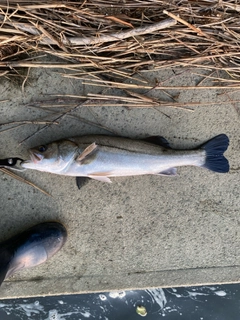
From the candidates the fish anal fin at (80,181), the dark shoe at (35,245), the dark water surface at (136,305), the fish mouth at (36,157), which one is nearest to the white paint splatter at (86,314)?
the dark water surface at (136,305)

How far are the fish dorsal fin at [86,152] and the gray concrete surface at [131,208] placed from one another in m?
0.36

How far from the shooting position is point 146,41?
8.32ft

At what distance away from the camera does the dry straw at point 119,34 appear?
7.86 ft

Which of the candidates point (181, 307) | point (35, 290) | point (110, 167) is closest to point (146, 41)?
point (110, 167)

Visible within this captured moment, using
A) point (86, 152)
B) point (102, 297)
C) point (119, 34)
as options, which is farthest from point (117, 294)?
point (119, 34)

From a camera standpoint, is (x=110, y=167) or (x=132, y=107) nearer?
(x=110, y=167)

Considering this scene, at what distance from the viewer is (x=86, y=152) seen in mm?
2428

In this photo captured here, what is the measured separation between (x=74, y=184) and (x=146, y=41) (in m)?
1.28

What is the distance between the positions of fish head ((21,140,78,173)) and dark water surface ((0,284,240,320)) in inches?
63.6

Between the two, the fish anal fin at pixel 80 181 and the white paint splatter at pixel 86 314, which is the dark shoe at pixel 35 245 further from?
the white paint splatter at pixel 86 314

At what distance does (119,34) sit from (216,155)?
1.23 meters

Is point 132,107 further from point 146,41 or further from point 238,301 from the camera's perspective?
point 238,301

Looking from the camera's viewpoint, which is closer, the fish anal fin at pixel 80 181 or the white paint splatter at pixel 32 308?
the fish anal fin at pixel 80 181

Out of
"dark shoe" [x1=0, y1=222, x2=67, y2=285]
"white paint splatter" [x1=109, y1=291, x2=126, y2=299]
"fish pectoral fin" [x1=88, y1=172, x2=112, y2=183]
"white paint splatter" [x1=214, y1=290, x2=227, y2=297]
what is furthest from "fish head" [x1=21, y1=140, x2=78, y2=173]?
"white paint splatter" [x1=214, y1=290, x2=227, y2=297]
